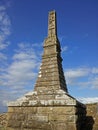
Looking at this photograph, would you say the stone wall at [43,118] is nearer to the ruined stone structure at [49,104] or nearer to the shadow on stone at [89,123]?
the ruined stone structure at [49,104]

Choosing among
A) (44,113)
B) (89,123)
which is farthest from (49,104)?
(89,123)

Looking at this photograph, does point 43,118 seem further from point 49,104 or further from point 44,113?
point 49,104

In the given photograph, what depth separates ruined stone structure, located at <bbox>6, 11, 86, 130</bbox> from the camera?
292 inches

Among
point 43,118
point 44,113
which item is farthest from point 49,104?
point 43,118

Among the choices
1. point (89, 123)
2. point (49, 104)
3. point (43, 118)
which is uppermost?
point (49, 104)

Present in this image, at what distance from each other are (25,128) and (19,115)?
69cm

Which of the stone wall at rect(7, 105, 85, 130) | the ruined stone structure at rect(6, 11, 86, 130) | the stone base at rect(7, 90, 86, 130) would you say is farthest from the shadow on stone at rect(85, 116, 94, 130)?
the stone wall at rect(7, 105, 85, 130)

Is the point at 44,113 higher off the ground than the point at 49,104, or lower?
lower

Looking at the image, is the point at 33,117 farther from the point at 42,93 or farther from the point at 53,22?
the point at 53,22

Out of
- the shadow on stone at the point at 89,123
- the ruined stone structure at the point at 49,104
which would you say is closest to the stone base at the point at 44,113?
the ruined stone structure at the point at 49,104

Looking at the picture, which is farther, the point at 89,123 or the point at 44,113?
the point at 89,123

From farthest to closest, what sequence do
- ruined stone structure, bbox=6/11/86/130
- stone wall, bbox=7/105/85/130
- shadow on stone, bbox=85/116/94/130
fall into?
1. shadow on stone, bbox=85/116/94/130
2. ruined stone structure, bbox=6/11/86/130
3. stone wall, bbox=7/105/85/130

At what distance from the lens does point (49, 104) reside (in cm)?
778

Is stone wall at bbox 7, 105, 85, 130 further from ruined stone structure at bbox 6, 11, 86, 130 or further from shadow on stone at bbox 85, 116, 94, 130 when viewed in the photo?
shadow on stone at bbox 85, 116, 94, 130
